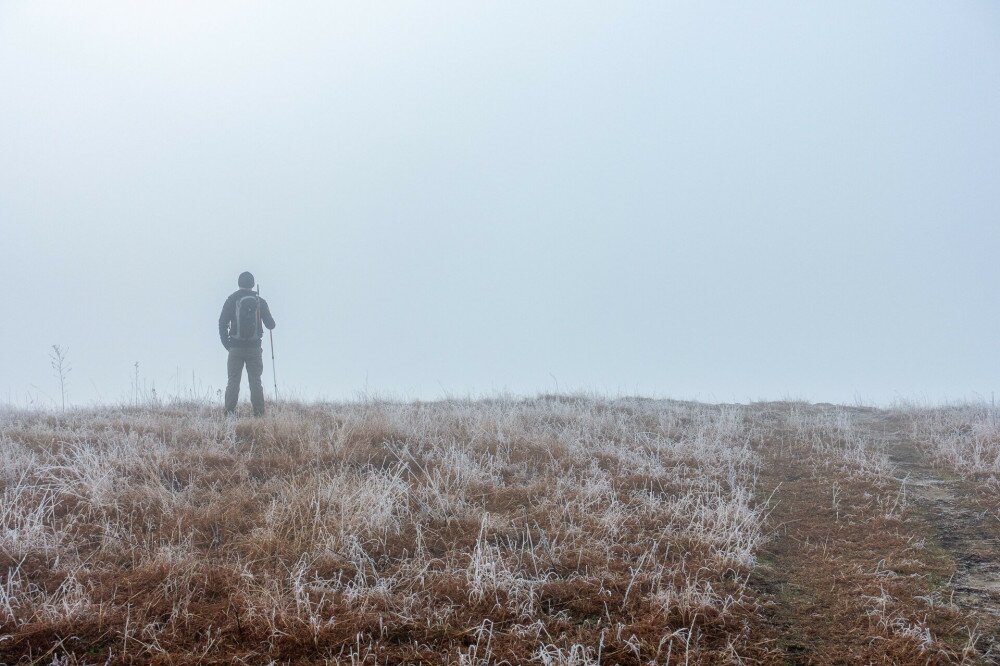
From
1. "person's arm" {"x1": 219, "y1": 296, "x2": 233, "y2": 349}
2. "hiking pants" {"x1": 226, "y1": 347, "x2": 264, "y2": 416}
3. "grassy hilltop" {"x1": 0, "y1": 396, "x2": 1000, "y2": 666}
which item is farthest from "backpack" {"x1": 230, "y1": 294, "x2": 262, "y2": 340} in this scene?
"grassy hilltop" {"x1": 0, "y1": 396, "x2": 1000, "y2": 666}

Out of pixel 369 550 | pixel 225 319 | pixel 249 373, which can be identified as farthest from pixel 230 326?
pixel 369 550

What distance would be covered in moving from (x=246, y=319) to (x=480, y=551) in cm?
894

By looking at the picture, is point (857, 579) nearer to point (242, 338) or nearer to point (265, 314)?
point (242, 338)

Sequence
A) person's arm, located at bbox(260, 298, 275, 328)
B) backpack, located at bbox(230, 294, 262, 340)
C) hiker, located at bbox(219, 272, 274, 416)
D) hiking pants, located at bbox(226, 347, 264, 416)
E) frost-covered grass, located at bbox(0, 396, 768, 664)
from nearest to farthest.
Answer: frost-covered grass, located at bbox(0, 396, 768, 664) < hiking pants, located at bbox(226, 347, 264, 416) < hiker, located at bbox(219, 272, 274, 416) < backpack, located at bbox(230, 294, 262, 340) < person's arm, located at bbox(260, 298, 275, 328)

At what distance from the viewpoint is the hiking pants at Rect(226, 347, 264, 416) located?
11.1m

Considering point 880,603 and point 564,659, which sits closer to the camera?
point 564,659

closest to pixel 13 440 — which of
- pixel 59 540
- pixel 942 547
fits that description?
pixel 59 540

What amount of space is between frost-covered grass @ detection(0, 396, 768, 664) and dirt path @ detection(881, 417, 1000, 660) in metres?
1.36

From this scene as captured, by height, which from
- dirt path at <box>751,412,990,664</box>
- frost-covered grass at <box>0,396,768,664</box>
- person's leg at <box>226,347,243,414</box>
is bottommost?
dirt path at <box>751,412,990,664</box>

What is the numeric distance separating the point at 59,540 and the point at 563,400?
11.0 meters

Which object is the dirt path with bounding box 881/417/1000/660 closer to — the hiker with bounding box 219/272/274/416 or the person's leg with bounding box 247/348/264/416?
the person's leg with bounding box 247/348/264/416

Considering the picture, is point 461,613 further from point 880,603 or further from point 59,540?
point 59,540

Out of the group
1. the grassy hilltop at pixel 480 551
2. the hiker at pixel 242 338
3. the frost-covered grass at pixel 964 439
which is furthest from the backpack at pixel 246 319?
the frost-covered grass at pixel 964 439

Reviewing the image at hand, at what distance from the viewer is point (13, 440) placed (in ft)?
23.5
